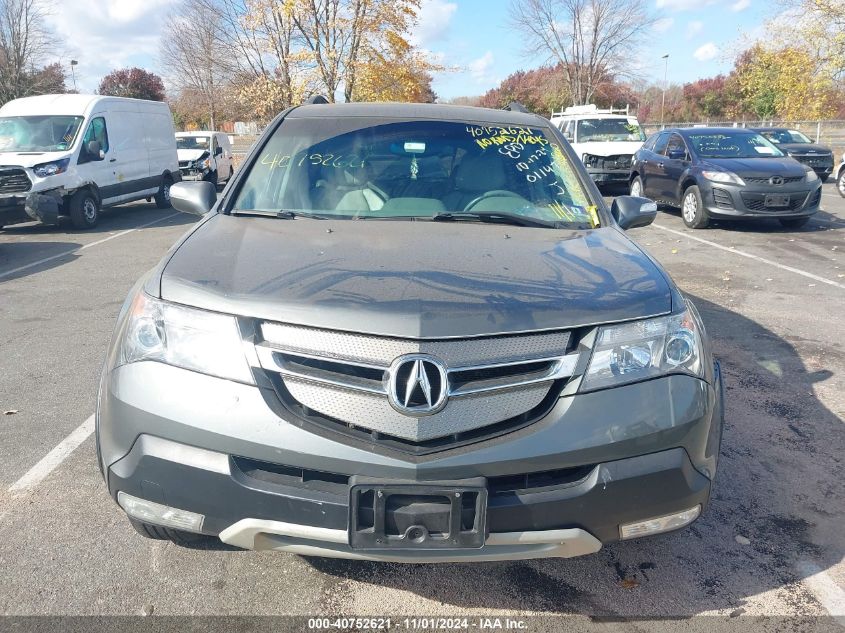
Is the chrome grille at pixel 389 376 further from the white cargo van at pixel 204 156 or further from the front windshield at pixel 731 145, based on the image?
the white cargo van at pixel 204 156

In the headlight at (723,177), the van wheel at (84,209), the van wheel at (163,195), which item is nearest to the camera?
the headlight at (723,177)

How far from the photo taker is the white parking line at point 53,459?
10.4ft

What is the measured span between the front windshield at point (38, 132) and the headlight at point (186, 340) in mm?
11417

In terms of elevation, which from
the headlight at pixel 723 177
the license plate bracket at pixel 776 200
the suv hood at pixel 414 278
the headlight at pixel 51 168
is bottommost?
the license plate bracket at pixel 776 200

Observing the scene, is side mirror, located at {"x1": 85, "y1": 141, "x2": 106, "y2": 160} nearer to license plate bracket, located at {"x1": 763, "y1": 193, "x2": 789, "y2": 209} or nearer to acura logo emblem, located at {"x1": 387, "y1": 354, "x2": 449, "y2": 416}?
license plate bracket, located at {"x1": 763, "y1": 193, "x2": 789, "y2": 209}

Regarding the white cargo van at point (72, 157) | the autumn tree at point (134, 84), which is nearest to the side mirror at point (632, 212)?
the white cargo van at point (72, 157)

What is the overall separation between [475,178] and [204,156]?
17.8 metres

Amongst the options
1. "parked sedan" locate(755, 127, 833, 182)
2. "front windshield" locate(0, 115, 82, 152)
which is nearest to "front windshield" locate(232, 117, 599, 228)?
"front windshield" locate(0, 115, 82, 152)

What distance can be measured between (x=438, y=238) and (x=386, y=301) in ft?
2.67

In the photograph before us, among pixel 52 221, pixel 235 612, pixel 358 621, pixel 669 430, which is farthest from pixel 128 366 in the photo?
pixel 52 221

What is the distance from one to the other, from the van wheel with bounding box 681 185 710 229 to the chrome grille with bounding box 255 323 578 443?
10.1 meters

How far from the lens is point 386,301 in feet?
6.77

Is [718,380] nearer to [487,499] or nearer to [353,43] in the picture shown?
[487,499]

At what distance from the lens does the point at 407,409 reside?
1.94m
